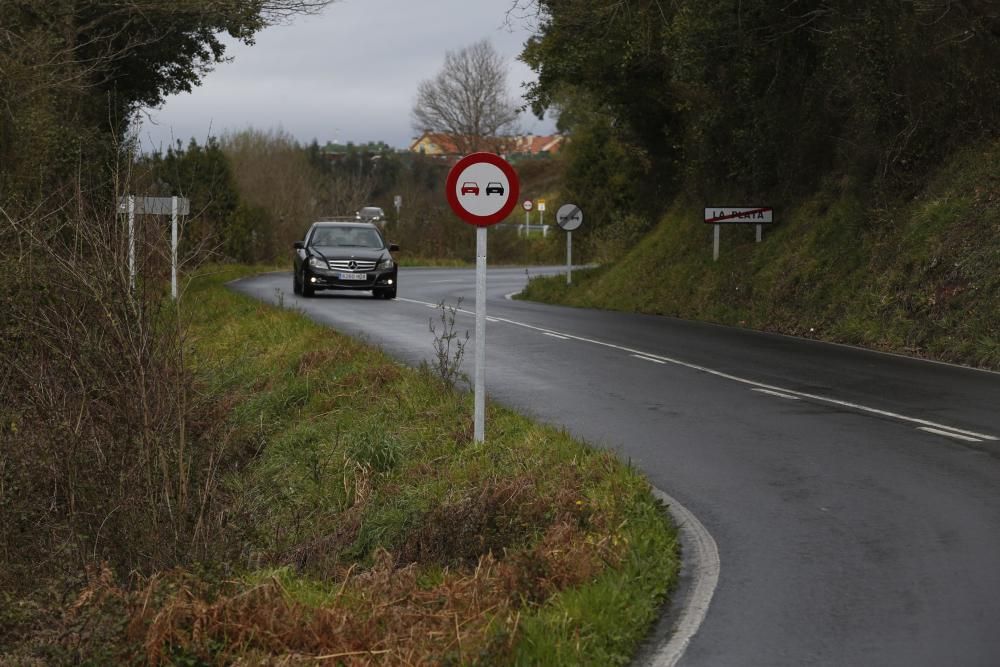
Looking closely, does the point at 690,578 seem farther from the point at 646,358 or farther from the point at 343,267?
the point at 343,267

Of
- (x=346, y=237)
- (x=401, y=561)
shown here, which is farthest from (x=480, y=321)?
(x=346, y=237)

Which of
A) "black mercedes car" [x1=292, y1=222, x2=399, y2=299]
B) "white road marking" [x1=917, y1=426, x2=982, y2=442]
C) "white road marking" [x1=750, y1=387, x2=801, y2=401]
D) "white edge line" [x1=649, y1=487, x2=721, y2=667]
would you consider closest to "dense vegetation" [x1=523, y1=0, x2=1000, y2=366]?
"white road marking" [x1=750, y1=387, x2=801, y2=401]

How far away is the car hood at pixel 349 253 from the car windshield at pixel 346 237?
244 millimetres

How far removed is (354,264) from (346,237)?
4.27ft

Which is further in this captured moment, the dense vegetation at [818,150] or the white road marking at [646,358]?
the dense vegetation at [818,150]

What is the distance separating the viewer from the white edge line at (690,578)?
6203 millimetres

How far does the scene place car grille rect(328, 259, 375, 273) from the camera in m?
30.8

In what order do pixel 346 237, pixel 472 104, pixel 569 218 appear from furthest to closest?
pixel 472 104, pixel 569 218, pixel 346 237

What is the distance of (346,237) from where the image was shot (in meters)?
32.0

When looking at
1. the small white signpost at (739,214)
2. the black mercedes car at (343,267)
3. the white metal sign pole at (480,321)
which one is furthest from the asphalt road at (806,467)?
the black mercedes car at (343,267)

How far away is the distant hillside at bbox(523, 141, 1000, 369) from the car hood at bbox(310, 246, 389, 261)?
5468mm

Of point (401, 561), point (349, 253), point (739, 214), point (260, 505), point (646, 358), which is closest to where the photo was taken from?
point (401, 561)

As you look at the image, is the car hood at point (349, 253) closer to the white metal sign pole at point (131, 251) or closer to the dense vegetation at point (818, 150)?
the dense vegetation at point (818, 150)

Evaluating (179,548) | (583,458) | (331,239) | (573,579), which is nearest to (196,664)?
(573,579)
